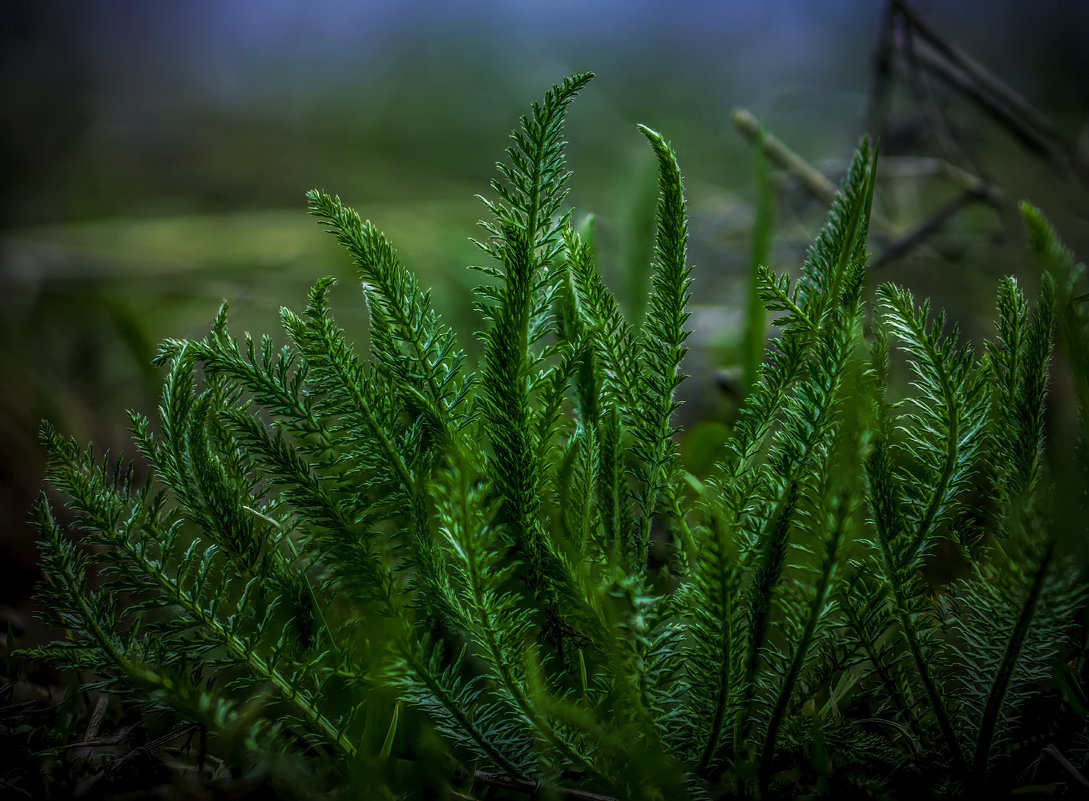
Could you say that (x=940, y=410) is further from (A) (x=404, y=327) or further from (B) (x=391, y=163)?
(B) (x=391, y=163)

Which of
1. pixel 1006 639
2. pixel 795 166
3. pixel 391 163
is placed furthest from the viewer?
pixel 391 163

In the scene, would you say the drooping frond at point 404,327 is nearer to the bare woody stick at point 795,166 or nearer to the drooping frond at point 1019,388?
the drooping frond at point 1019,388

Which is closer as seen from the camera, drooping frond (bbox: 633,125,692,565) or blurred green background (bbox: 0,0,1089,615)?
drooping frond (bbox: 633,125,692,565)

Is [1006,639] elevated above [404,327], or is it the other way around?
[404,327]

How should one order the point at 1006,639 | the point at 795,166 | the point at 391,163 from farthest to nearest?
the point at 391,163
the point at 795,166
the point at 1006,639

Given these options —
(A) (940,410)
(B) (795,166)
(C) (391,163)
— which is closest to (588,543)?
(A) (940,410)

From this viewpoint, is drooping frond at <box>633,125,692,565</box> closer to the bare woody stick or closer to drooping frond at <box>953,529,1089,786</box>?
drooping frond at <box>953,529,1089,786</box>

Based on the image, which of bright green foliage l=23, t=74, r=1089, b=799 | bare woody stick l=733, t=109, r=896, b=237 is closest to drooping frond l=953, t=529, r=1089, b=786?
bright green foliage l=23, t=74, r=1089, b=799
